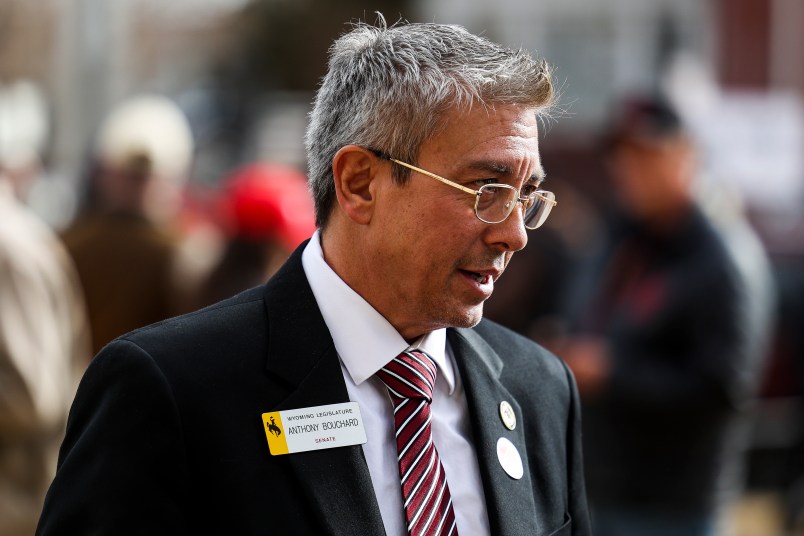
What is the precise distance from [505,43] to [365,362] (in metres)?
18.5

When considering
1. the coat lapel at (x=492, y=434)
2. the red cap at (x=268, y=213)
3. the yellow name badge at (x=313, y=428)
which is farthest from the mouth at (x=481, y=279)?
the red cap at (x=268, y=213)

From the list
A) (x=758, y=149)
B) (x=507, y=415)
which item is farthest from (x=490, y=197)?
(x=758, y=149)

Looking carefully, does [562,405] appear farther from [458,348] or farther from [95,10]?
[95,10]

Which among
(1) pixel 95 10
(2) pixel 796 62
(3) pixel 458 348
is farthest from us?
(2) pixel 796 62

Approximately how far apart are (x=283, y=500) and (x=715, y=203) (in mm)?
3445

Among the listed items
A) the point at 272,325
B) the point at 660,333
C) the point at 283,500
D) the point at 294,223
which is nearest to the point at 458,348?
the point at 272,325

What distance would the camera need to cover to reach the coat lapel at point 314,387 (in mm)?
2252

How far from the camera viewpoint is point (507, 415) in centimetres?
260

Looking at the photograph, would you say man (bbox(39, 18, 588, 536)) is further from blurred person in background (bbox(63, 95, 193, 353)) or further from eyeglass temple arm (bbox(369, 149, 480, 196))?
blurred person in background (bbox(63, 95, 193, 353))

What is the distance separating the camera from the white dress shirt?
2.38m

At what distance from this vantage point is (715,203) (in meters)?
5.26

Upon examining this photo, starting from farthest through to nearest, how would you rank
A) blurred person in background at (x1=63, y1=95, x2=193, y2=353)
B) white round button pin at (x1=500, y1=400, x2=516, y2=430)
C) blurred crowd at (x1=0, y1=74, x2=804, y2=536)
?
blurred person in background at (x1=63, y1=95, x2=193, y2=353) → blurred crowd at (x1=0, y1=74, x2=804, y2=536) → white round button pin at (x1=500, y1=400, x2=516, y2=430)

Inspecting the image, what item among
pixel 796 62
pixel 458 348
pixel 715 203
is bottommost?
pixel 796 62

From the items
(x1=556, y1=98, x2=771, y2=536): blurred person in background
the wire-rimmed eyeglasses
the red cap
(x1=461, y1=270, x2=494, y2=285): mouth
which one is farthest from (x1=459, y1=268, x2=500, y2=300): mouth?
the red cap
